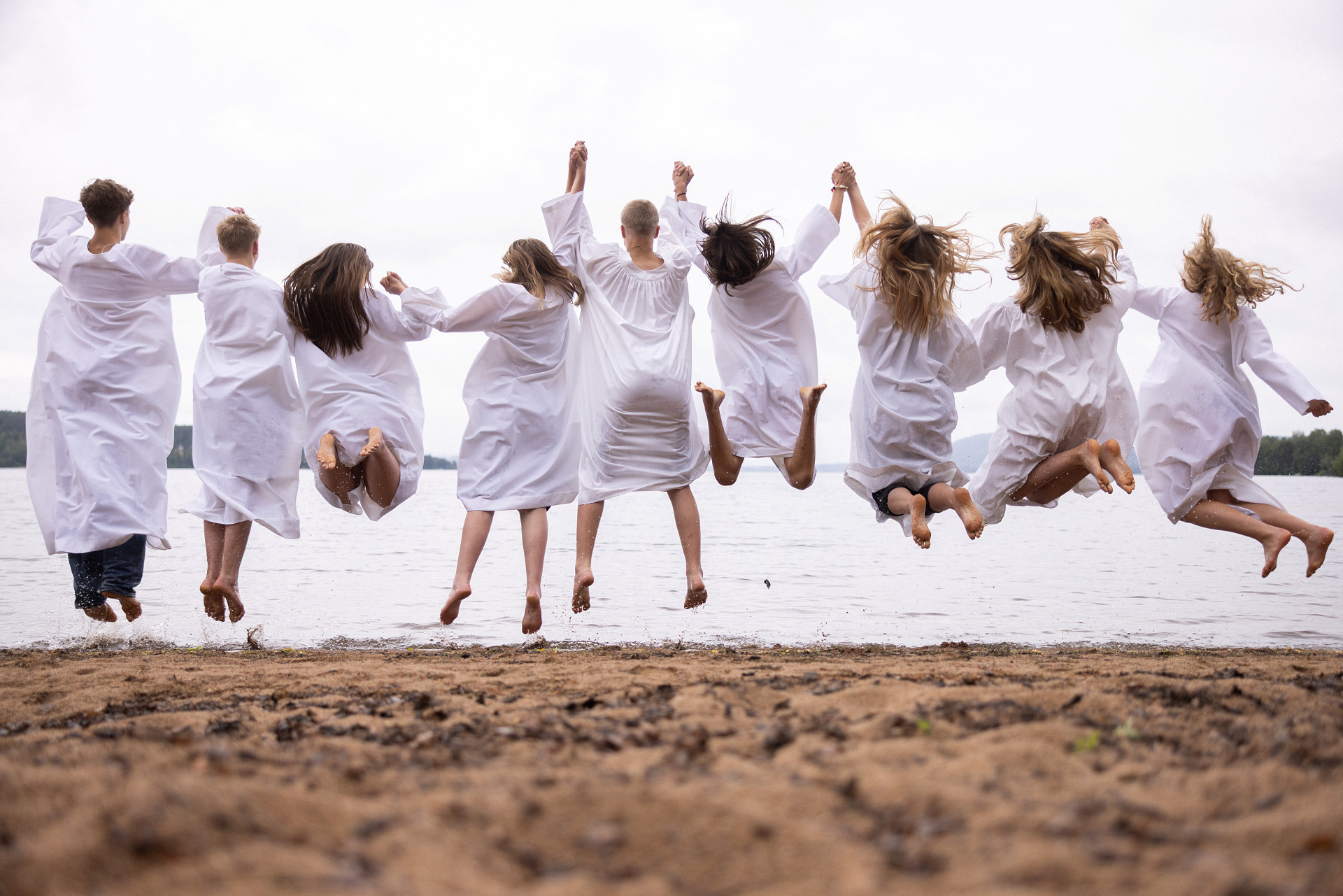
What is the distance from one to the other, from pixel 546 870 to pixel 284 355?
5193 mm

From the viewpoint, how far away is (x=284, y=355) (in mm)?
6199

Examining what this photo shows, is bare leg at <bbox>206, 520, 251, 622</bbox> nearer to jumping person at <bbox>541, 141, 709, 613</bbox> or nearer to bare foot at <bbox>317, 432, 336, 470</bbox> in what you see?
bare foot at <bbox>317, 432, 336, 470</bbox>

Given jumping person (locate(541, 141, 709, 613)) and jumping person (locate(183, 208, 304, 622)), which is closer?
jumping person (locate(183, 208, 304, 622))

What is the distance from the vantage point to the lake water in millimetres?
7953

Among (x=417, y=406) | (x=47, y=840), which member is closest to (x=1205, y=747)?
(x=47, y=840)

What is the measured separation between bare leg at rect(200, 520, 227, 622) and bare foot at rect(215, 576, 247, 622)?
2 cm

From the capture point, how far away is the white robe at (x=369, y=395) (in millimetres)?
6086

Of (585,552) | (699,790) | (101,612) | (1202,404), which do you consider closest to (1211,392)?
(1202,404)

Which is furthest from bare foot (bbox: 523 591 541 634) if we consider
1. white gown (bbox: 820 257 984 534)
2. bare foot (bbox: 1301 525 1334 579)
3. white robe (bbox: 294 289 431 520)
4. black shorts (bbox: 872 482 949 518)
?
bare foot (bbox: 1301 525 1334 579)

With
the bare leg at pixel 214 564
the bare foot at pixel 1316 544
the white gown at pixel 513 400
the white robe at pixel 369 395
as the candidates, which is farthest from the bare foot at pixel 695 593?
the bare foot at pixel 1316 544

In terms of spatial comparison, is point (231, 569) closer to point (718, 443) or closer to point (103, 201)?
point (103, 201)

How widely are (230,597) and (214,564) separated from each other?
0.26m

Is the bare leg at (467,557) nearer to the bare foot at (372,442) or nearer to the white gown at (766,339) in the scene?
the bare foot at (372,442)

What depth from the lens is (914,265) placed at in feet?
19.4
